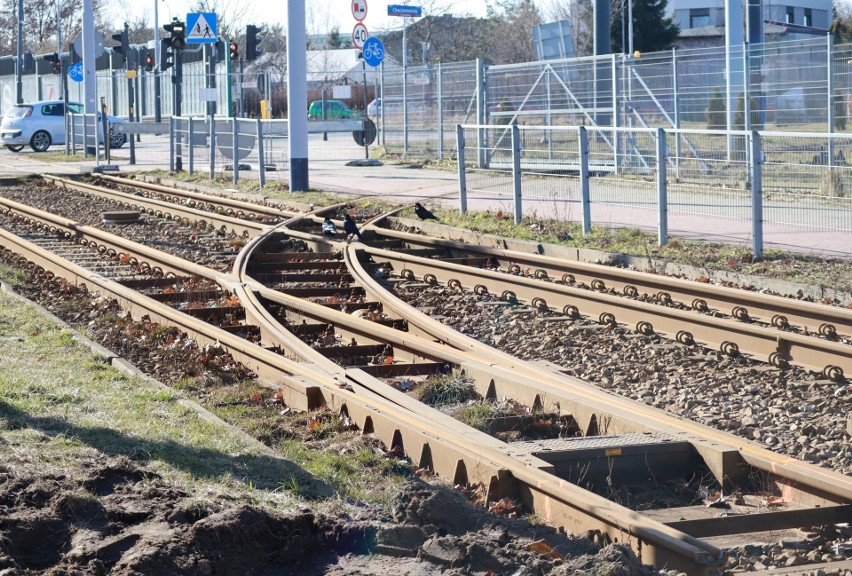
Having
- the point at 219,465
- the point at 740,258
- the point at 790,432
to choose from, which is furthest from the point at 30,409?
the point at 740,258

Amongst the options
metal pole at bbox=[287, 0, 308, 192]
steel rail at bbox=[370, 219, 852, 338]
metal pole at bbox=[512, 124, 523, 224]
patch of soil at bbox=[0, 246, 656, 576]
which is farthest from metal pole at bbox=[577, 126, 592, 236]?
patch of soil at bbox=[0, 246, 656, 576]

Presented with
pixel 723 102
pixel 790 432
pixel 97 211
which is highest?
pixel 723 102

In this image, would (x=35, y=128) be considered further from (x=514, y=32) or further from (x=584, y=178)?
(x=514, y=32)

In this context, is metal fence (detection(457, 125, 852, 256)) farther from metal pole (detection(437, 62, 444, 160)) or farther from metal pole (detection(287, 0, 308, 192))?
metal pole (detection(437, 62, 444, 160))

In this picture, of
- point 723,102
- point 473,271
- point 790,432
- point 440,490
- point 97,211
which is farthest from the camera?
point 723,102

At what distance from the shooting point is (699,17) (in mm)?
93562

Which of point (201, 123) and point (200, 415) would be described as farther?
point (201, 123)

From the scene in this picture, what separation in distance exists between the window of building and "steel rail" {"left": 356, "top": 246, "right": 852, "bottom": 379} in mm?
85754

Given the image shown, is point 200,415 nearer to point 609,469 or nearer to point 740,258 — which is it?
point 609,469

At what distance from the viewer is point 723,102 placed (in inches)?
885

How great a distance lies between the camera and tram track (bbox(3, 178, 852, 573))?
192 inches

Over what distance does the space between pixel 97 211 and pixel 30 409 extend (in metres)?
13.9

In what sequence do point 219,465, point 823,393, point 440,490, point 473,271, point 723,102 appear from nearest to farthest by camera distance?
point 440,490, point 219,465, point 823,393, point 473,271, point 723,102

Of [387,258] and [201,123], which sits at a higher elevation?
[201,123]
